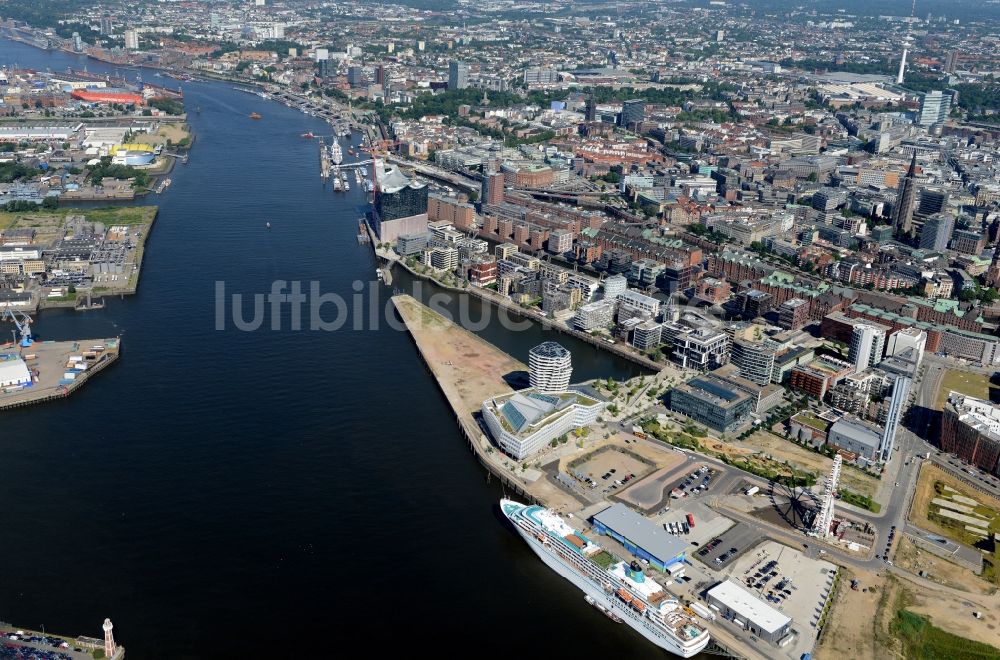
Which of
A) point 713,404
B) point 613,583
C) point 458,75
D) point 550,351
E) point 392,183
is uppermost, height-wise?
point 458,75

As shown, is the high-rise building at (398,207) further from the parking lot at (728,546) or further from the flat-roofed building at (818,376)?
the parking lot at (728,546)

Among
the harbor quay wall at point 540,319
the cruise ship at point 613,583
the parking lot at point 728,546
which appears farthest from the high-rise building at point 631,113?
the cruise ship at point 613,583

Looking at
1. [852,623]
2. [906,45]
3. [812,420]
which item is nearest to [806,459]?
[812,420]

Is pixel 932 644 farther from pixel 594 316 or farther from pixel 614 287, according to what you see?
pixel 614 287

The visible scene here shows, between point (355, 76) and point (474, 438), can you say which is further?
point (355, 76)

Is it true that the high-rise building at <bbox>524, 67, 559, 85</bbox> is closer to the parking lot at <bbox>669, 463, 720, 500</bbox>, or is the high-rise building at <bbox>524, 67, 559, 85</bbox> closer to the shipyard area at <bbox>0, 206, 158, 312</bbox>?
the shipyard area at <bbox>0, 206, 158, 312</bbox>

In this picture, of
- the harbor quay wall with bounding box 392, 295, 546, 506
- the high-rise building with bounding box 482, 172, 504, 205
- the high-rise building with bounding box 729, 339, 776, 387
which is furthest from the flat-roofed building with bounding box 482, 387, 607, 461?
the high-rise building with bounding box 482, 172, 504, 205
